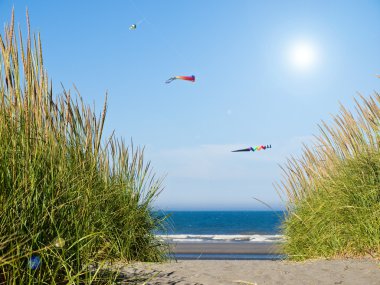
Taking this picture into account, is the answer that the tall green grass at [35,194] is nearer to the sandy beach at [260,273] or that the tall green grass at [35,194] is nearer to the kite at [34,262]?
the kite at [34,262]

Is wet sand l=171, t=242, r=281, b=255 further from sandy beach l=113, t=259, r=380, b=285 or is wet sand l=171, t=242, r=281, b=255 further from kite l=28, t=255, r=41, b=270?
kite l=28, t=255, r=41, b=270

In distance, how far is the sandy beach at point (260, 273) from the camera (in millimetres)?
4004

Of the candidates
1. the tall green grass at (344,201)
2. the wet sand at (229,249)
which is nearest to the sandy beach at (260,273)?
the tall green grass at (344,201)

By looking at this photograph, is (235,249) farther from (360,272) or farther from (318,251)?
(360,272)

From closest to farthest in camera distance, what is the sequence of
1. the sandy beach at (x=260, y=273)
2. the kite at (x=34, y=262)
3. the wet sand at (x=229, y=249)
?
1. the kite at (x=34, y=262)
2. the sandy beach at (x=260, y=273)
3. the wet sand at (x=229, y=249)

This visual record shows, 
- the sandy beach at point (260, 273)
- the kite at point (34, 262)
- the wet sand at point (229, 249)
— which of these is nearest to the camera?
the kite at point (34, 262)

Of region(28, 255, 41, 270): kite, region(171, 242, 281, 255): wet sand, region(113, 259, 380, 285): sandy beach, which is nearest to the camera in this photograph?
region(28, 255, 41, 270): kite

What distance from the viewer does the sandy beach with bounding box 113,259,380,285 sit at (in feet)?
13.1

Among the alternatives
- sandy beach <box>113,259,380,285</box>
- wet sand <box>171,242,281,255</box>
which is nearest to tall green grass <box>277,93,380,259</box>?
sandy beach <box>113,259,380,285</box>

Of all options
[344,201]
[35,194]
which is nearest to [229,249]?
[344,201]

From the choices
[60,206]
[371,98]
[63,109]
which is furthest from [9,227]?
[371,98]

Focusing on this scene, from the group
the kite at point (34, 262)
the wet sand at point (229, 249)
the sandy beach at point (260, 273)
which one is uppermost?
the kite at point (34, 262)

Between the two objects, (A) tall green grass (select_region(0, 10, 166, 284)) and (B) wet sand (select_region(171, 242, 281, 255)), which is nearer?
(A) tall green grass (select_region(0, 10, 166, 284))

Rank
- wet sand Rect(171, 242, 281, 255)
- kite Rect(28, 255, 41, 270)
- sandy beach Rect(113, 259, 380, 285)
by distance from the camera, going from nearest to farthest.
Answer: kite Rect(28, 255, 41, 270)
sandy beach Rect(113, 259, 380, 285)
wet sand Rect(171, 242, 281, 255)
